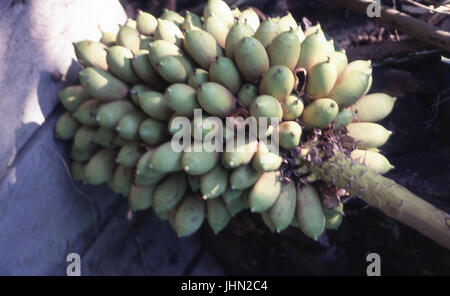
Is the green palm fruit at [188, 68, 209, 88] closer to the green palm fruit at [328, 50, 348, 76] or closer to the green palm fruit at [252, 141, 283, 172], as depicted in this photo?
the green palm fruit at [252, 141, 283, 172]

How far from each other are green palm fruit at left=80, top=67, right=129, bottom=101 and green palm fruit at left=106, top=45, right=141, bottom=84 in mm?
37

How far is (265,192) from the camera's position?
126 cm

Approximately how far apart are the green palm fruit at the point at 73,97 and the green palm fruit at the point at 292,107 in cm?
87

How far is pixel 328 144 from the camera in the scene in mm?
1243

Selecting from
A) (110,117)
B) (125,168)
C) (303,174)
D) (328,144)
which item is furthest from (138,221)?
(328,144)

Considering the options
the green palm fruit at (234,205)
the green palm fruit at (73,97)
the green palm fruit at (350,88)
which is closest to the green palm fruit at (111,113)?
the green palm fruit at (73,97)

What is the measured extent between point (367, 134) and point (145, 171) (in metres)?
0.82

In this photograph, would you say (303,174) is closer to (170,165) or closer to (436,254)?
(170,165)

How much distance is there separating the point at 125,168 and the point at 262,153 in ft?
2.10

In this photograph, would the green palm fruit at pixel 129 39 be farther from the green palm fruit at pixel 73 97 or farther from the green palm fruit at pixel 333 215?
the green palm fruit at pixel 333 215

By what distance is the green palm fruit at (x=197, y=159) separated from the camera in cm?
124

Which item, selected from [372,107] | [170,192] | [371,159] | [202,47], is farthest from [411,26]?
[170,192]

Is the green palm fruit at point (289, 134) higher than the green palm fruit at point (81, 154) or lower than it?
higher

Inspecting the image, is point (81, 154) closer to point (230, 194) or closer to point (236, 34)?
point (230, 194)
